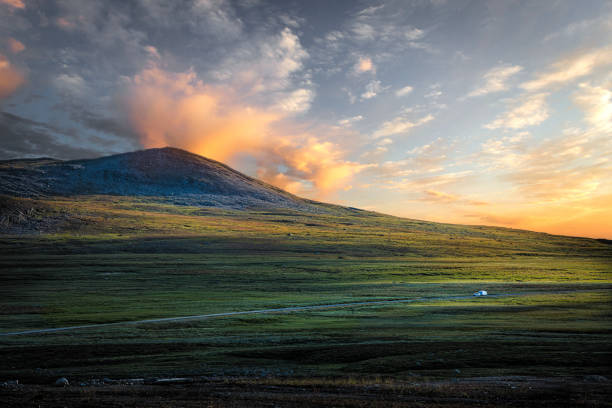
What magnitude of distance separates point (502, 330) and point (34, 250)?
7048 inches

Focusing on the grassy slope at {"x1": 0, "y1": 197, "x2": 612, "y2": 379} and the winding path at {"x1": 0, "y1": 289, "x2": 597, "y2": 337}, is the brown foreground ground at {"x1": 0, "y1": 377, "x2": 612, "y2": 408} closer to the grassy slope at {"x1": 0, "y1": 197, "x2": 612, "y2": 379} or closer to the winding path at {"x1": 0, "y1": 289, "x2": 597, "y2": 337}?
the grassy slope at {"x1": 0, "y1": 197, "x2": 612, "y2": 379}

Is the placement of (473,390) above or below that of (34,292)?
above

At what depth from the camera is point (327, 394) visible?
23.5 metres

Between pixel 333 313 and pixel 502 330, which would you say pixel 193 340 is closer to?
pixel 333 313

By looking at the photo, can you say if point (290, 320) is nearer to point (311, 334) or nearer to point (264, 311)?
point (264, 311)

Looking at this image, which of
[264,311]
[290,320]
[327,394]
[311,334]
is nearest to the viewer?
[327,394]

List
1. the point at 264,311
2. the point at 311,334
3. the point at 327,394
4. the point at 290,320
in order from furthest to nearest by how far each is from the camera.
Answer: the point at 264,311
the point at 290,320
the point at 311,334
the point at 327,394

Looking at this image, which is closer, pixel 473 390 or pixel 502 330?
pixel 473 390

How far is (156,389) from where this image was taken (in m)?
24.8

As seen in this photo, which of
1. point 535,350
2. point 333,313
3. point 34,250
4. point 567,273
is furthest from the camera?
point 34,250

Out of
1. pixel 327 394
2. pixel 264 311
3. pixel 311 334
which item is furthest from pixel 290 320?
pixel 327 394

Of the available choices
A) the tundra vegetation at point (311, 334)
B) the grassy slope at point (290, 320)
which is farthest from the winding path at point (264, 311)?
the grassy slope at point (290, 320)

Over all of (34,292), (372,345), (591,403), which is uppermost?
(591,403)

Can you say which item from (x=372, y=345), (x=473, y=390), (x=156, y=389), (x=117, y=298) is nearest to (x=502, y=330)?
(x=372, y=345)
